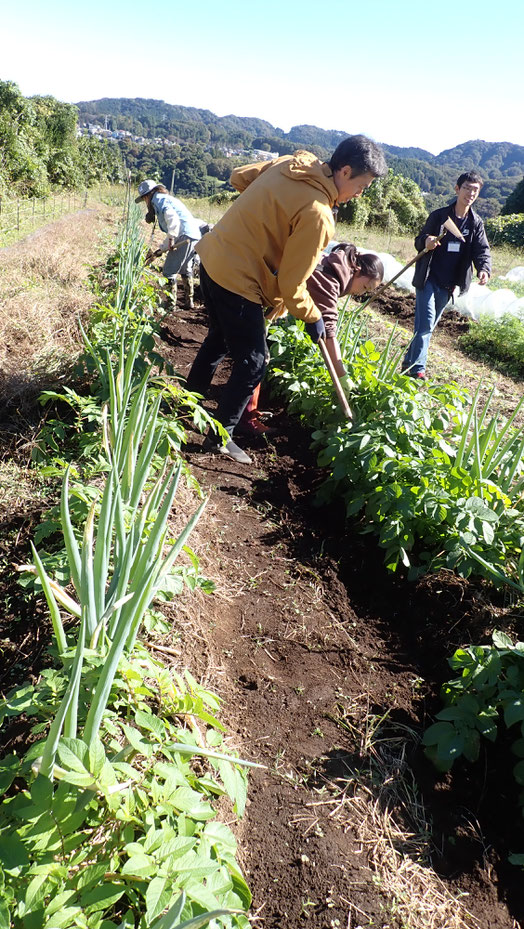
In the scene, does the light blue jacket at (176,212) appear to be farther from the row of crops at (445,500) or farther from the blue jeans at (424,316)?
the row of crops at (445,500)

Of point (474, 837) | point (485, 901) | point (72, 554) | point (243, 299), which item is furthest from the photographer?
point (243, 299)

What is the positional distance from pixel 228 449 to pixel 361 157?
146 cm

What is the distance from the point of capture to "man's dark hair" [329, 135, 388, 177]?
2268mm

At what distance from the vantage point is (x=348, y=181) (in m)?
2.34

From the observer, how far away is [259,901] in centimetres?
130

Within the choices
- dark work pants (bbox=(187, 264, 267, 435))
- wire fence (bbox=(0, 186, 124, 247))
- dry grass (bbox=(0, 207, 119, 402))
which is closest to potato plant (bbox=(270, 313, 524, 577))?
dark work pants (bbox=(187, 264, 267, 435))

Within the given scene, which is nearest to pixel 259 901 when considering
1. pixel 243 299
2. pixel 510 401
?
pixel 243 299

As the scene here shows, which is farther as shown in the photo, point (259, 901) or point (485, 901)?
point (485, 901)

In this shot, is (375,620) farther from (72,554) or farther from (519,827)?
(72,554)

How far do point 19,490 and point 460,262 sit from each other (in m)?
3.55

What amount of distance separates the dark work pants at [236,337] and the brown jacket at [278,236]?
0.06 metres

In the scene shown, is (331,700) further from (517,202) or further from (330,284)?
(517,202)

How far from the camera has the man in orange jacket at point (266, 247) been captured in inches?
91.3

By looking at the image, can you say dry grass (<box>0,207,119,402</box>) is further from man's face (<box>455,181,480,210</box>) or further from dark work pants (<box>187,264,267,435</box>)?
man's face (<box>455,181,480,210</box>)
